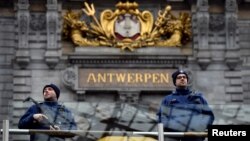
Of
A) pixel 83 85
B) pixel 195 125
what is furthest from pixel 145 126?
pixel 83 85

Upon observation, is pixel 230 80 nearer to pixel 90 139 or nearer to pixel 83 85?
pixel 83 85

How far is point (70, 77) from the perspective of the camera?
24.3m

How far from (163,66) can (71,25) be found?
3.14 m

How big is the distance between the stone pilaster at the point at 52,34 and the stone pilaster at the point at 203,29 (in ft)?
14.5

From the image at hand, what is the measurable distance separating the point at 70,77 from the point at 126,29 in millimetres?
2344

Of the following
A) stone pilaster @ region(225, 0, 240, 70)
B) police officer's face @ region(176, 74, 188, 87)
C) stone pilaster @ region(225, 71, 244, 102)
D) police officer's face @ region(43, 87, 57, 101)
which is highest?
stone pilaster @ region(225, 0, 240, 70)

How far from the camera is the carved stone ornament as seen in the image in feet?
81.4

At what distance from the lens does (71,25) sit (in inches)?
976

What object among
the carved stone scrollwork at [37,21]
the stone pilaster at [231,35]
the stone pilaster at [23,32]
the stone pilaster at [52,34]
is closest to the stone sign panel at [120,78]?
the stone pilaster at [52,34]

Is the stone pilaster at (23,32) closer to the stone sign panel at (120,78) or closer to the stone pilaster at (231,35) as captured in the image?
the stone sign panel at (120,78)

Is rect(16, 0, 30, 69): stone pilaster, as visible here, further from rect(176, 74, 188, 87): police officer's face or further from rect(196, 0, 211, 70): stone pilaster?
rect(176, 74, 188, 87): police officer's face

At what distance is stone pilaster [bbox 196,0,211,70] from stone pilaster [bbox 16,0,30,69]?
5.33 meters

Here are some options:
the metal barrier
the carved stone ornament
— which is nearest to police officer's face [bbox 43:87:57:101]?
the metal barrier

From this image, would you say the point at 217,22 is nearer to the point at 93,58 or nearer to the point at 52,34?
the point at 93,58
